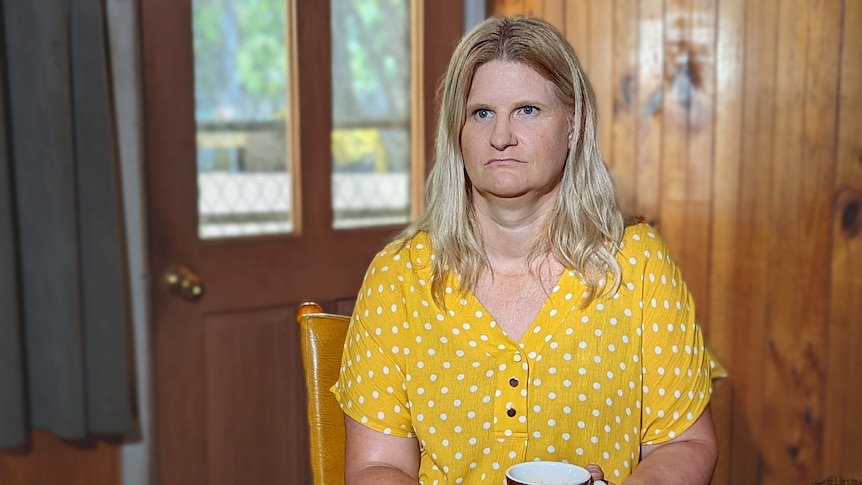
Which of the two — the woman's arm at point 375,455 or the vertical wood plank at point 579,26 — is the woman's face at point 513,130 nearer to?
the woman's arm at point 375,455

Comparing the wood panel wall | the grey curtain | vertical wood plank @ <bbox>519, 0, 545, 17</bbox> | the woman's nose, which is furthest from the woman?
vertical wood plank @ <bbox>519, 0, 545, 17</bbox>

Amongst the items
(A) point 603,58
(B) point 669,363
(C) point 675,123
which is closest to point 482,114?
(B) point 669,363

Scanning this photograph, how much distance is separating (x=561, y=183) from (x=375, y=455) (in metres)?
0.45

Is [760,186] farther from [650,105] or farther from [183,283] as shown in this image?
[183,283]

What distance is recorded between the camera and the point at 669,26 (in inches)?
89.9

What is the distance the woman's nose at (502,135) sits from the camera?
1.32m

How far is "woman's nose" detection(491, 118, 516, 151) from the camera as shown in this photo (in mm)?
1317

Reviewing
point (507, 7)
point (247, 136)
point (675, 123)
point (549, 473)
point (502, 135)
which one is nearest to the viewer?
point (549, 473)

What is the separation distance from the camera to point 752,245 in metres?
2.14

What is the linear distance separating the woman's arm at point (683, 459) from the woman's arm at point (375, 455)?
0.98ft

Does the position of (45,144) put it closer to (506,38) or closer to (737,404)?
(506,38)

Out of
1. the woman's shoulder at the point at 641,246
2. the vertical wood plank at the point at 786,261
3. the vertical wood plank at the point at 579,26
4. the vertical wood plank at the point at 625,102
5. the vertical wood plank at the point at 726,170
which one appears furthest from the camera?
the vertical wood plank at the point at 579,26

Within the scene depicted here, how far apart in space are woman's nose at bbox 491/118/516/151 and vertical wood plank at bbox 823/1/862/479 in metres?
0.90

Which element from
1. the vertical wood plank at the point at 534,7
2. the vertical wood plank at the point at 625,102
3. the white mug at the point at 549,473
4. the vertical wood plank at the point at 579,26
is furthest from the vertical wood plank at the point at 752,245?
the white mug at the point at 549,473
